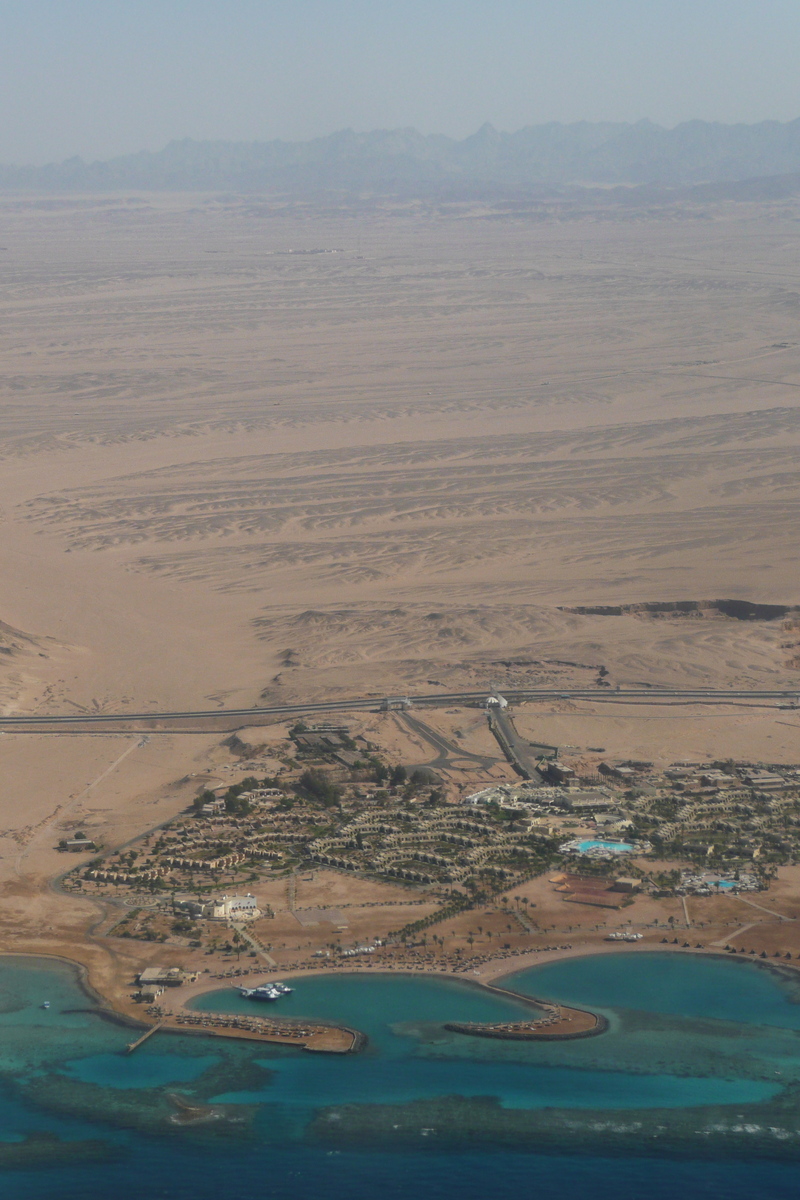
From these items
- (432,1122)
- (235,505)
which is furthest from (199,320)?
(432,1122)

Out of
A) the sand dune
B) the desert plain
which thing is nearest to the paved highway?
the desert plain

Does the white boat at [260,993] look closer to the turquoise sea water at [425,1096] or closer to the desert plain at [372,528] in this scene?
the turquoise sea water at [425,1096]

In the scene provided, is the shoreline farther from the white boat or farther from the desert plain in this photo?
the desert plain

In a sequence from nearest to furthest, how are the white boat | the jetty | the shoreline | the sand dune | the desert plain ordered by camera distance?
the jetty, the shoreline, the white boat, the desert plain, the sand dune

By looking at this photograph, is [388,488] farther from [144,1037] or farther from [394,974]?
[144,1037]

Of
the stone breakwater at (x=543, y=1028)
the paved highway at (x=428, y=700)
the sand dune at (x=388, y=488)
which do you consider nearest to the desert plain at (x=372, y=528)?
the sand dune at (x=388, y=488)

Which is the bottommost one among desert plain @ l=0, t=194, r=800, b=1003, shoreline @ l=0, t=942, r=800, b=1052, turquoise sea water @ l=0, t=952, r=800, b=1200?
turquoise sea water @ l=0, t=952, r=800, b=1200

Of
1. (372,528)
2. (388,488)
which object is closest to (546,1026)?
(372,528)
